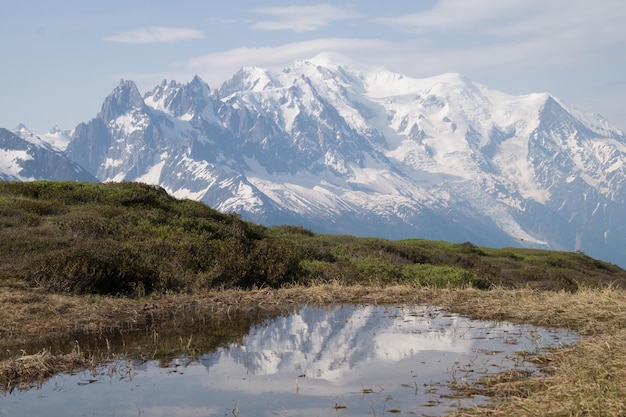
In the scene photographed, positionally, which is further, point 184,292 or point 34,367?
point 184,292

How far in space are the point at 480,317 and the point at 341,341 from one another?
14.1 ft

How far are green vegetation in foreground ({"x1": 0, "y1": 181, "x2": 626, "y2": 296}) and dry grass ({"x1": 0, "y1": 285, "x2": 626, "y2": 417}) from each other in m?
1.50

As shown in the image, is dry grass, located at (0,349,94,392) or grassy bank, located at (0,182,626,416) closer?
grassy bank, located at (0,182,626,416)

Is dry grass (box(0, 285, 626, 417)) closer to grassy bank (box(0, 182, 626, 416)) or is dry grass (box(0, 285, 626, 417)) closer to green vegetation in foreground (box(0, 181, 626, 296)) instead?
grassy bank (box(0, 182, 626, 416))

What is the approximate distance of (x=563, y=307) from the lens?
17.7 metres

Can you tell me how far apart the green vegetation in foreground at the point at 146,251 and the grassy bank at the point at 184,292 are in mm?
56

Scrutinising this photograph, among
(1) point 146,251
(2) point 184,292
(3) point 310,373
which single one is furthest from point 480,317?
(1) point 146,251

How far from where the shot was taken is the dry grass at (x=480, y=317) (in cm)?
993

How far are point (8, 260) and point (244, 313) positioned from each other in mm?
7993

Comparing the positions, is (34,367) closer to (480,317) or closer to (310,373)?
(310,373)

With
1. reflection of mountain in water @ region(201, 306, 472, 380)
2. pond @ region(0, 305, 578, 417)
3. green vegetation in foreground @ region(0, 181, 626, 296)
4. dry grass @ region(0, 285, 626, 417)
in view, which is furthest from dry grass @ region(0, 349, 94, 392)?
green vegetation in foreground @ region(0, 181, 626, 296)

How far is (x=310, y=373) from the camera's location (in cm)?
1258

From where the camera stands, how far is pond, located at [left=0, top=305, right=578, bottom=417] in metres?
10.7

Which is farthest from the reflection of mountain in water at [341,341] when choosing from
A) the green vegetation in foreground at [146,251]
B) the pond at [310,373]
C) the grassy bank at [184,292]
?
the green vegetation in foreground at [146,251]
